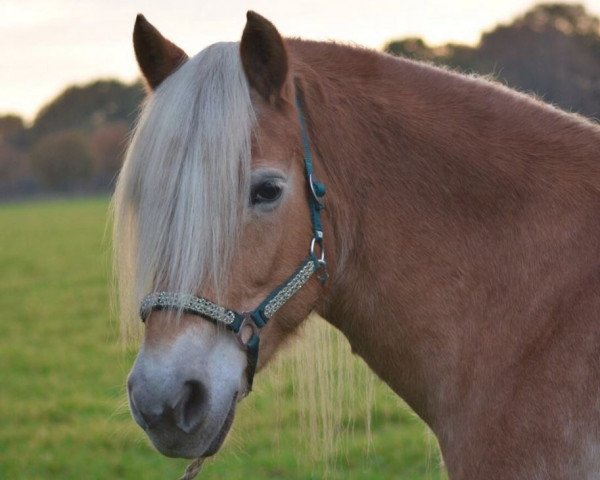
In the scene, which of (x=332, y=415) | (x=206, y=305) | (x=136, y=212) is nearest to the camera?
(x=206, y=305)

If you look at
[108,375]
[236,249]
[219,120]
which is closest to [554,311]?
[236,249]

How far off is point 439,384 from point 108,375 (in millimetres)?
6899

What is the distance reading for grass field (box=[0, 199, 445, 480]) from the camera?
16.8ft

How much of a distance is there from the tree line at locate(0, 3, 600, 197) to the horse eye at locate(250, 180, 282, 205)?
78cm

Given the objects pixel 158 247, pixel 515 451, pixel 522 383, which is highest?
pixel 158 247

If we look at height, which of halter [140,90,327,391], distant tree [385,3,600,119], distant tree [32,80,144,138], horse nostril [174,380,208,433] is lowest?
distant tree [32,80,144,138]

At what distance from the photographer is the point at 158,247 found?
8.27ft

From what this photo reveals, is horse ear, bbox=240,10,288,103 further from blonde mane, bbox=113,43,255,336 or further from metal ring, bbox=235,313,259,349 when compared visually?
metal ring, bbox=235,313,259,349

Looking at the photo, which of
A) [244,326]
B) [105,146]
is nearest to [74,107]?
[105,146]

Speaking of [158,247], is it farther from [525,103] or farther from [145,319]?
[525,103]

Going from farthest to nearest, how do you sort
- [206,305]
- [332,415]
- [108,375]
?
[108,375], [332,415], [206,305]

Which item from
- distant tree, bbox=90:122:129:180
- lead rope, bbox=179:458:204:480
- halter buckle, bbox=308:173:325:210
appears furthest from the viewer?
distant tree, bbox=90:122:129:180

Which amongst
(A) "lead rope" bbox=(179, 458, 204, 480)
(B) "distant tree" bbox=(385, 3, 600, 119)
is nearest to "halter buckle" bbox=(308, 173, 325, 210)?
(A) "lead rope" bbox=(179, 458, 204, 480)

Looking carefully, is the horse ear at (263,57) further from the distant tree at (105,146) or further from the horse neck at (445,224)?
the distant tree at (105,146)
